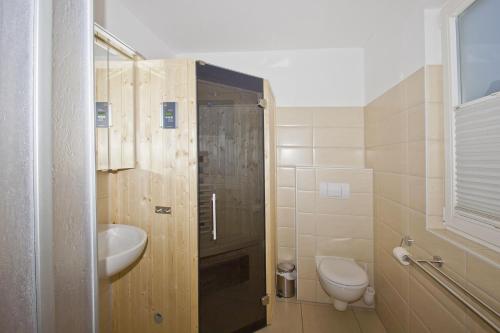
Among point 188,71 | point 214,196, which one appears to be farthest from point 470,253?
point 188,71

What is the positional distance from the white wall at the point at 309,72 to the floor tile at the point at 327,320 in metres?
1.94

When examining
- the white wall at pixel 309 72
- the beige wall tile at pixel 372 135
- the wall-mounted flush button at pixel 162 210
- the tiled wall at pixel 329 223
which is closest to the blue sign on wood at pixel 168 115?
the wall-mounted flush button at pixel 162 210

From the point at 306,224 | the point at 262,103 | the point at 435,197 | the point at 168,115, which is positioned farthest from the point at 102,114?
the point at 435,197

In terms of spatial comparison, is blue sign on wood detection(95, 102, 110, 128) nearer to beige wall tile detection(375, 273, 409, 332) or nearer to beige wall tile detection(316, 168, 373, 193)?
beige wall tile detection(316, 168, 373, 193)

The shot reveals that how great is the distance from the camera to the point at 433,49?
126cm

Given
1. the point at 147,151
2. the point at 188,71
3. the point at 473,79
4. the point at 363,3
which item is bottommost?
the point at 147,151

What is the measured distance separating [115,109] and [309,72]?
180cm

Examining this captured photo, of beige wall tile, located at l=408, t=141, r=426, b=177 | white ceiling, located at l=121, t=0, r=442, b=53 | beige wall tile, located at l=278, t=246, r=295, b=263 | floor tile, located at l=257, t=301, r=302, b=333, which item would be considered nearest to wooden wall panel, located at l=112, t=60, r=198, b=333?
white ceiling, located at l=121, t=0, r=442, b=53

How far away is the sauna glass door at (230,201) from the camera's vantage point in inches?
58.4

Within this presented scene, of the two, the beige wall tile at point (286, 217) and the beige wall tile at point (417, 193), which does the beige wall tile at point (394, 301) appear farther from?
the beige wall tile at point (286, 217)

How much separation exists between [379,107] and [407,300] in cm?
144

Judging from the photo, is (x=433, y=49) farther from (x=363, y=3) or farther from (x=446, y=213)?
(x=446, y=213)

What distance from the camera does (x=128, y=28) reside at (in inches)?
62.5

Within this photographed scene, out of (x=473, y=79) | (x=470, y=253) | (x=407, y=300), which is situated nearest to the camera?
(x=470, y=253)
